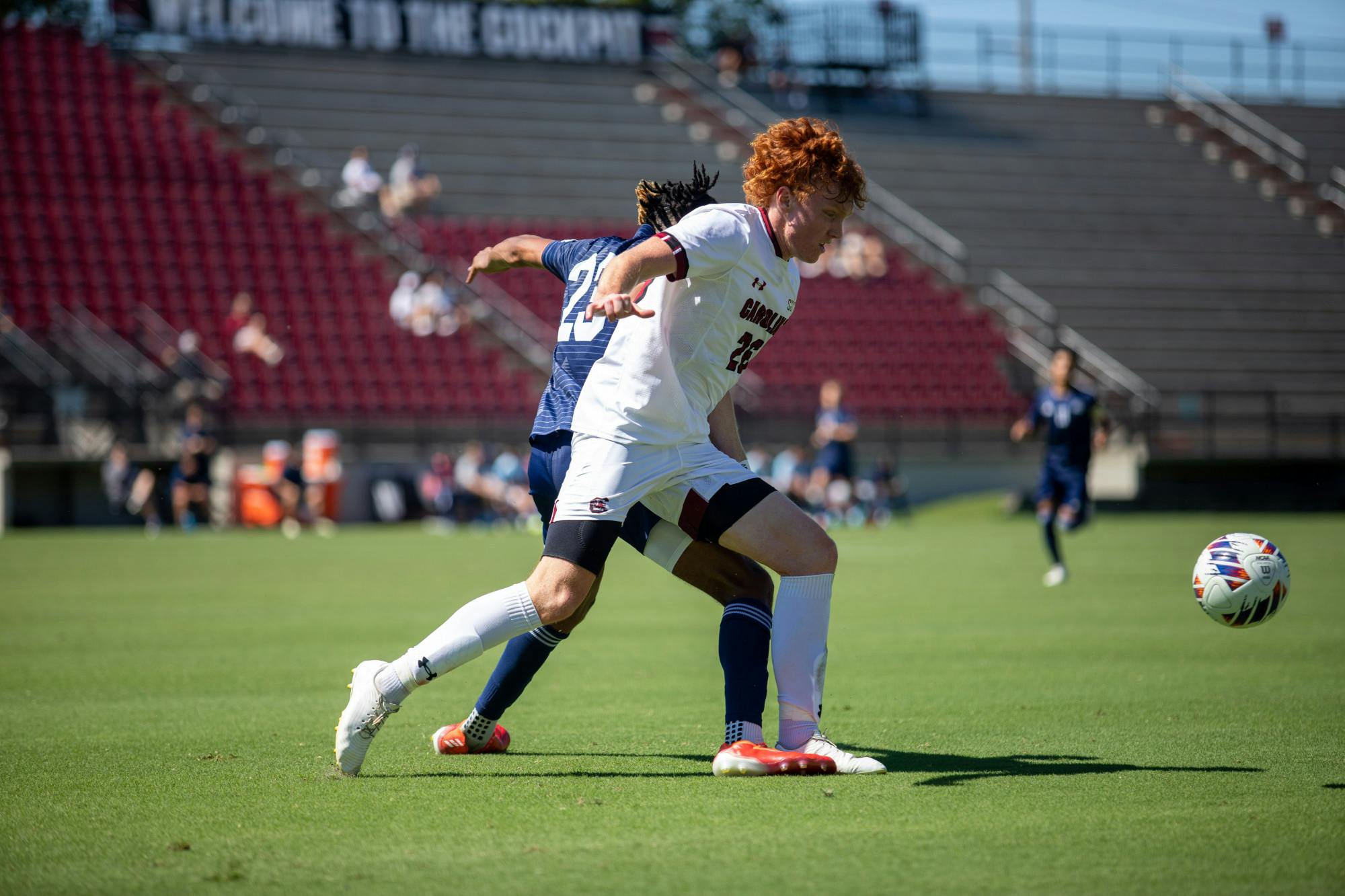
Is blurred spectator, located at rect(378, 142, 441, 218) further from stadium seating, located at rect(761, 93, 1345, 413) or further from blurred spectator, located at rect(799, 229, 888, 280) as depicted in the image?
stadium seating, located at rect(761, 93, 1345, 413)

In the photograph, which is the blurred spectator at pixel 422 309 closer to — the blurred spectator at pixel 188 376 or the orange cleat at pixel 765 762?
the blurred spectator at pixel 188 376

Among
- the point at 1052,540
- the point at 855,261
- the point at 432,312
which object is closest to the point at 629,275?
the point at 1052,540

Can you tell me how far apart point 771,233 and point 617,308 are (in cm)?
95

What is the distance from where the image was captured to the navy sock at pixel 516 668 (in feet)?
18.5

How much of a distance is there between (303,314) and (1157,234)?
73.7ft

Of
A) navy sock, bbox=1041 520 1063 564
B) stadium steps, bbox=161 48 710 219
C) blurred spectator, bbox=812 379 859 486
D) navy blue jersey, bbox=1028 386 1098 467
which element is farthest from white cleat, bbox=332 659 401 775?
stadium steps, bbox=161 48 710 219

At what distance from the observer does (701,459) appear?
519 cm

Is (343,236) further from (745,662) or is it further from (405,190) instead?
(745,662)

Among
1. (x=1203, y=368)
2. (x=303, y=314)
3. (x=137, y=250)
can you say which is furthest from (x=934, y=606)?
(x=1203, y=368)

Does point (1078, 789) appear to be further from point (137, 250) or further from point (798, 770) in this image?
point (137, 250)

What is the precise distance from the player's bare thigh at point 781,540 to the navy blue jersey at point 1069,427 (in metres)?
11.1

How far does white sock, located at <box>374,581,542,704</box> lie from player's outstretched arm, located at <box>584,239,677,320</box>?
1.08m

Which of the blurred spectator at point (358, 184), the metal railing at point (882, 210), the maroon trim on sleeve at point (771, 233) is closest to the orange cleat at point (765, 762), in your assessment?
the maroon trim on sleeve at point (771, 233)

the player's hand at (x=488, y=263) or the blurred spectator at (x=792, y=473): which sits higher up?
the player's hand at (x=488, y=263)
